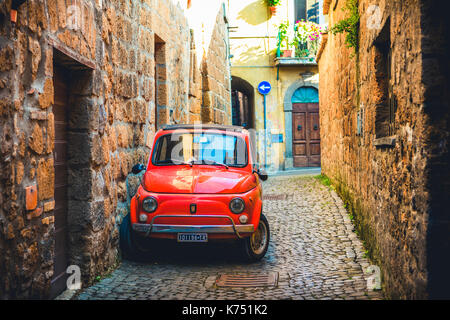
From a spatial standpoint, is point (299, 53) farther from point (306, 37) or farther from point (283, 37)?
point (283, 37)

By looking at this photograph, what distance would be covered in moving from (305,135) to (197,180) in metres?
15.0

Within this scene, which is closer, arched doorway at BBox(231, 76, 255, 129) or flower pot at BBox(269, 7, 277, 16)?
flower pot at BBox(269, 7, 277, 16)

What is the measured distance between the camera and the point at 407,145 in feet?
11.6

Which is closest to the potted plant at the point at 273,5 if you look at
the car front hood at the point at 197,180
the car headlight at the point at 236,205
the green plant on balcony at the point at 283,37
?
the green plant on balcony at the point at 283,37

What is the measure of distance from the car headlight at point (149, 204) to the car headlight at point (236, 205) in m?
0.84

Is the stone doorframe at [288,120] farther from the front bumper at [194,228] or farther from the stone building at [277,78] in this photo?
the front bumper at [194,228]

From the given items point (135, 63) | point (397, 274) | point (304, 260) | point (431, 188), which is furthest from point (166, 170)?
point (431, 188)

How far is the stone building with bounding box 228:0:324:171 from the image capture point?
65.6 ft

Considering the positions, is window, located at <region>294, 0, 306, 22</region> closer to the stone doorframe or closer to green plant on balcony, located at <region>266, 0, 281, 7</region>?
green plant on balcony, located at <region>266, 0, 281, 7</region>

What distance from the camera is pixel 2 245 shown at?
10.1 ft

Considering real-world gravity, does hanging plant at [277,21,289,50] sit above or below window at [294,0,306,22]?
below

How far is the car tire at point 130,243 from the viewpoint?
5.87 m

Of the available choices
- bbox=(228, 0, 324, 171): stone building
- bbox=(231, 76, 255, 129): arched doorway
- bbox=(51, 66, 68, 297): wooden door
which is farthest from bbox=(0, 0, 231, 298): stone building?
bbox=(231, 76, 255, 129): arched doorway

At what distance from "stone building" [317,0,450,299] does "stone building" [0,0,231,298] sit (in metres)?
2.55
